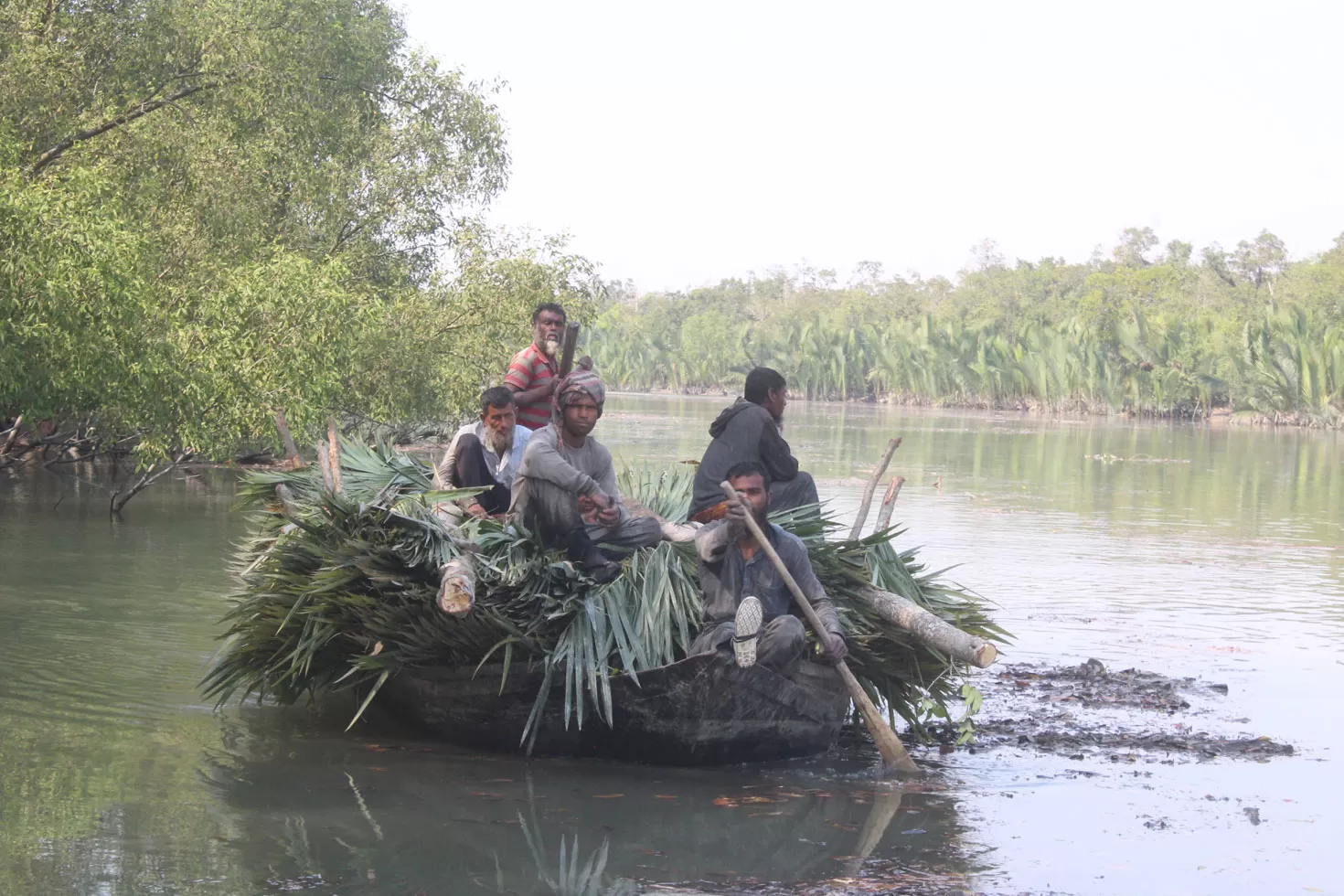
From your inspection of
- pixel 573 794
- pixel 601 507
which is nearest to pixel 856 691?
pixel 573 794

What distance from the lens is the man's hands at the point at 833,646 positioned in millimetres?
6477

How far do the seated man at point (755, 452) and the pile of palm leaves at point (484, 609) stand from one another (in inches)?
9.0

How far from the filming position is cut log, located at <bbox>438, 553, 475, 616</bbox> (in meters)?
6.20

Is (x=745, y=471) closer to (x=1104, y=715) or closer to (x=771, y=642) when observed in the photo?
(x=771, y=642)

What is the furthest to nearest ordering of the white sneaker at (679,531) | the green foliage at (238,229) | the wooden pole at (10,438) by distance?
the wooden pole at (10,438), the green foliage at (238,229), the white sneaker at (679,531)

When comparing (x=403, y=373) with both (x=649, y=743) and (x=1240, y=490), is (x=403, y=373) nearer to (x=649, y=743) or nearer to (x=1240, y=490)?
(x=649, y=743)

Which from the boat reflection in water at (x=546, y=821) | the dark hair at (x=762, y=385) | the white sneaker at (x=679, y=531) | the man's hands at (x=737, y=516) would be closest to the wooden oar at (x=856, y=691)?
the man's hands at (x=737, y=516)

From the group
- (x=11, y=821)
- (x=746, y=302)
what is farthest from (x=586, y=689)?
(x=746, y=302)

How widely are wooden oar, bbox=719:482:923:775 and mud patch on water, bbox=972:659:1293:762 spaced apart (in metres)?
0.78

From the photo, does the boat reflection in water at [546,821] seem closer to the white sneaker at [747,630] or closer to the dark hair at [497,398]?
the white sneaker at [747,630]

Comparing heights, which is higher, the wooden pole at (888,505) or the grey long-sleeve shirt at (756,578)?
the wooden pole at (888,505)

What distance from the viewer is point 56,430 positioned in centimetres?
1684

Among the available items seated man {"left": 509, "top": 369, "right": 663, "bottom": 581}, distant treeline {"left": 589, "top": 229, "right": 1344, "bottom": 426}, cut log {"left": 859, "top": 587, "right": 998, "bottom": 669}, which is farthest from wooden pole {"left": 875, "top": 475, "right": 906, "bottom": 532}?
distant treeline {"left": 589, "top": 229, "right": 1344, "bottom": 426}

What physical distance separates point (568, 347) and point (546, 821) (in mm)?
3017
